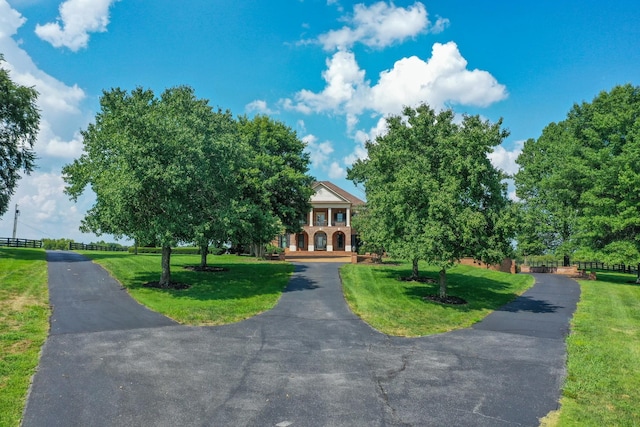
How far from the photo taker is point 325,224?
62.6 metres

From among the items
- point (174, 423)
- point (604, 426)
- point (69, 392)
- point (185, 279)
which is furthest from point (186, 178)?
point (604, 426)

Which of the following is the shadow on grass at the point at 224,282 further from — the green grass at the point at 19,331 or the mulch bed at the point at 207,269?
the green grass at the point at 19,331

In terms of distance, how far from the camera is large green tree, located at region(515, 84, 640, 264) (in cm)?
3444

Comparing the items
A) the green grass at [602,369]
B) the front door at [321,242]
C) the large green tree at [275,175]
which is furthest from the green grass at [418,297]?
the front door at [321,242]

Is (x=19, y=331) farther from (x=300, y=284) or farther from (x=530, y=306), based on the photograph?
(x=530, y=306)

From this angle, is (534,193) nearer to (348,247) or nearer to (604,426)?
(348,247)

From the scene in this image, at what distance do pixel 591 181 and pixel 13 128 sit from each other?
51772mm

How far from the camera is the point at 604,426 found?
27.2ft

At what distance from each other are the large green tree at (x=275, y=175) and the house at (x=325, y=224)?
21.4 m

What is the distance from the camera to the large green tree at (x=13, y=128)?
37.2 metres

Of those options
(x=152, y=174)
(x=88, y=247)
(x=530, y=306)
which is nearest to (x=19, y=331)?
(x=152, y=174)

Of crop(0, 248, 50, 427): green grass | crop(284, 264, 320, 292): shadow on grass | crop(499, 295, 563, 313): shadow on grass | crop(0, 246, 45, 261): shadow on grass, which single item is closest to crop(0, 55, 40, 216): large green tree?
crop(0, 246, 45, 261): shadow on grass

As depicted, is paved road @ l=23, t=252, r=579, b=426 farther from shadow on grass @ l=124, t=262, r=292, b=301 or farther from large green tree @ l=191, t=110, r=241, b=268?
large green tree @ l=191, t=110, r=241, b=268

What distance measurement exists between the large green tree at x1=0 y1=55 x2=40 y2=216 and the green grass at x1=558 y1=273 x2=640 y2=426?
4335 cm
